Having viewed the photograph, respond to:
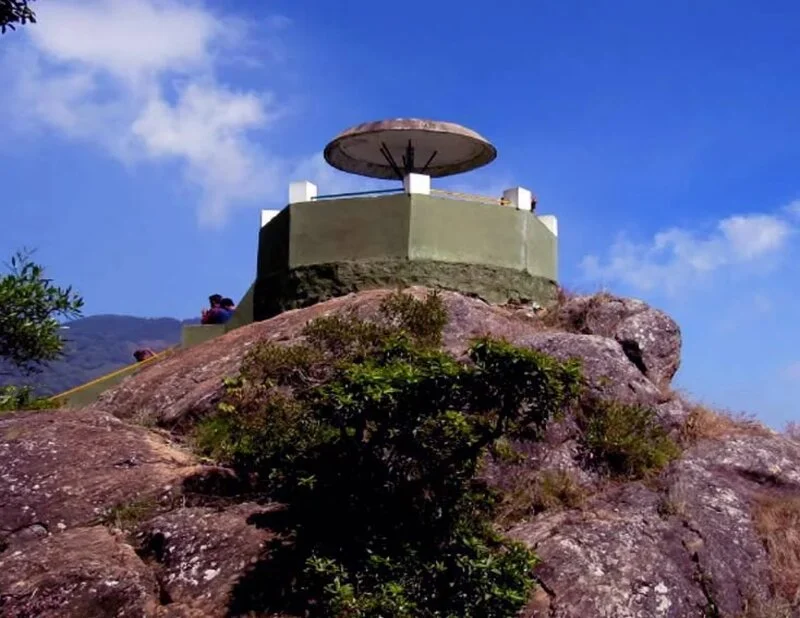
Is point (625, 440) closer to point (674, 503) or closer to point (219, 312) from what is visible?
point (674, 503)

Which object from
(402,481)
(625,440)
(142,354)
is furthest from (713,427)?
(142,354)

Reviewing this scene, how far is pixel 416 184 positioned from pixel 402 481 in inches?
317

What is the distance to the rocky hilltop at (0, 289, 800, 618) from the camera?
10469 millimetres

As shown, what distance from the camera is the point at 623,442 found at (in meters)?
13.0

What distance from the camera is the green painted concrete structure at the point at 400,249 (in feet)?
Result: 58.9

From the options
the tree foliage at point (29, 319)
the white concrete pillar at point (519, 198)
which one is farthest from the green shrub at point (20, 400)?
the white concrete pillar at point (519, 198)

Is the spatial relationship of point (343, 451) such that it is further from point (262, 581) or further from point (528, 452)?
point (528, 452)

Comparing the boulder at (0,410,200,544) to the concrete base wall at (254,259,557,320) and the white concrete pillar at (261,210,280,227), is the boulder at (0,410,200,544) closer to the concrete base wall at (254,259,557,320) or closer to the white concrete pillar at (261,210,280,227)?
the concrete base wall at (254,259,557,320)

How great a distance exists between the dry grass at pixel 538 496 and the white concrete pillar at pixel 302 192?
26.2 ft

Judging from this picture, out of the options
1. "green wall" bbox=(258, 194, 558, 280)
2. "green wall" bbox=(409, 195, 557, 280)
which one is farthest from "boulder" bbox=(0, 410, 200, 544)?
"green wall" bbox=(409, 195, 557, 280)

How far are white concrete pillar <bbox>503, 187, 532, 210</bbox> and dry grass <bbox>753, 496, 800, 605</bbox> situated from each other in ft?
25.3

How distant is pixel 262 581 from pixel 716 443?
651 cm

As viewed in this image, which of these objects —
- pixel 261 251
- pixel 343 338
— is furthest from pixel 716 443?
pixel 261 251

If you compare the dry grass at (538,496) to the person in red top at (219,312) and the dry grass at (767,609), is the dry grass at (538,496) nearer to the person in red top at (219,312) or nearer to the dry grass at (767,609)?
the dry grass at (767,609)
